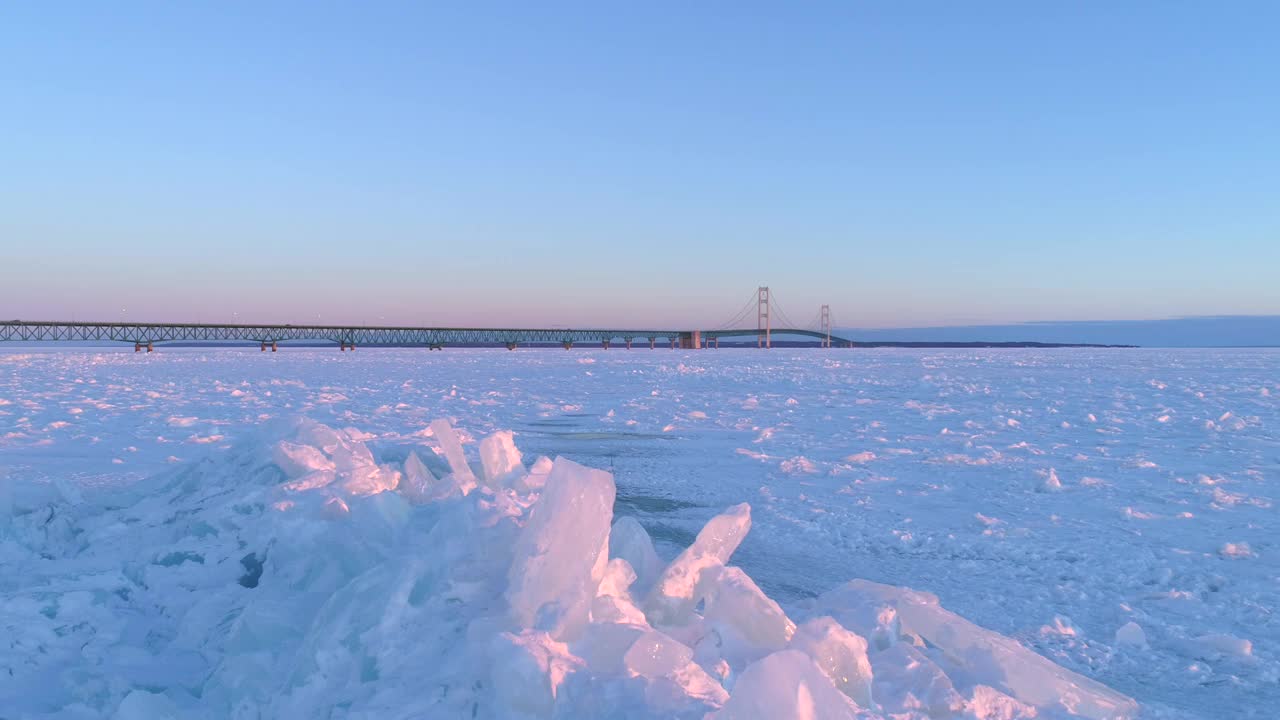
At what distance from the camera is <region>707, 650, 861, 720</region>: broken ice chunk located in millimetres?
1965

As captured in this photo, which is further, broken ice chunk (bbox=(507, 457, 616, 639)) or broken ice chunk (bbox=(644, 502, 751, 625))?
broken ice chunk (bbox=(644, 502, 751, 625))

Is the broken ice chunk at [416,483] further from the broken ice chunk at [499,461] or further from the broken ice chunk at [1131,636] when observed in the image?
the broken ice chunk at [1131,636]

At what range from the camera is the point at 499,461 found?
4523mm

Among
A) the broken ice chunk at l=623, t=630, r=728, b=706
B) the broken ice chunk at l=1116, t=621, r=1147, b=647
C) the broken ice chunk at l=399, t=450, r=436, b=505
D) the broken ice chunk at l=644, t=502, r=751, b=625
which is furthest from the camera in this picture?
the broken ice chunk at l=399, t=450, r=436, b=505

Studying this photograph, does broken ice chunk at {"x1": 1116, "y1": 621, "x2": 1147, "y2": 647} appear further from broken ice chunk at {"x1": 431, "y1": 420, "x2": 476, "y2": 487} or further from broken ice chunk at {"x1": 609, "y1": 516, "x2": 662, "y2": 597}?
broken ice chunk at {"x1": 431, "y1": 420, "x2": 476, "y2": 487}

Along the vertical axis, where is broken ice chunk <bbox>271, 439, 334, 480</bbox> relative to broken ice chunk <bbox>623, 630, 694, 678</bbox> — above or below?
above

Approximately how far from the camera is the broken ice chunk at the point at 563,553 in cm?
253

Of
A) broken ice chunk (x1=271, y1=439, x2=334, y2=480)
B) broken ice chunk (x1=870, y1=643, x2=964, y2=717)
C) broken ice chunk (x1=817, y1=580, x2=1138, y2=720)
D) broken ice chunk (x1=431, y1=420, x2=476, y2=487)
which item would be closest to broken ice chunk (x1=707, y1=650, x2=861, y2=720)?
broken ice chunk (x1=870, y1=643, x2=964, y2=717)

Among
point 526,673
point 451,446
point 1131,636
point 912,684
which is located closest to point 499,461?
point 451,446

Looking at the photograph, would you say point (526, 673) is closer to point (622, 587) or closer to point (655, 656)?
point (655, 656)

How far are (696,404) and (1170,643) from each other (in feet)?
38.2

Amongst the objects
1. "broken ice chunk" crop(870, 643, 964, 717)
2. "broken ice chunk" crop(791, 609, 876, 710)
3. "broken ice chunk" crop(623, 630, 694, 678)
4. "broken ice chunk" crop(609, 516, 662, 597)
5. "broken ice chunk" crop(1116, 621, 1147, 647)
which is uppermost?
"broken ice chunk" crop(609, 516, 662, 597)

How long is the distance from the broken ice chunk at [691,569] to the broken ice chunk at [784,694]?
2.77 ft

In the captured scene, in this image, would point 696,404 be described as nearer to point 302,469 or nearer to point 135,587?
point 302,469
